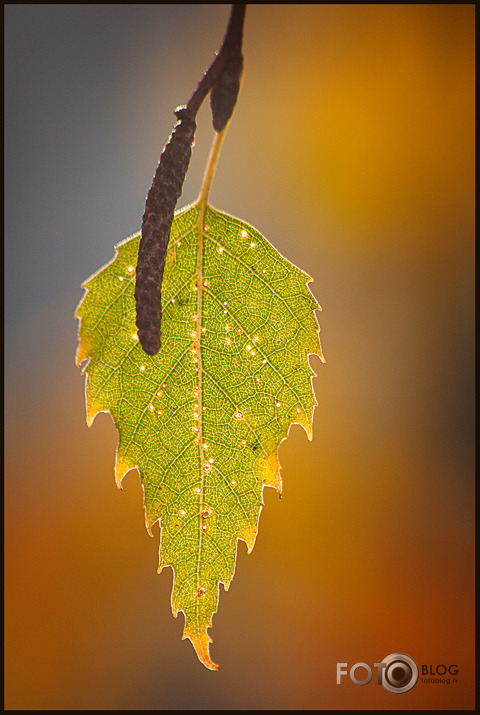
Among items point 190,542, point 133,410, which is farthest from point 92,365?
point 190,542

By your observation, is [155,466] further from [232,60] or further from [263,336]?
[232,60]

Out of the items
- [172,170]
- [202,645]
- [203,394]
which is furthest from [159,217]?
[202,645]

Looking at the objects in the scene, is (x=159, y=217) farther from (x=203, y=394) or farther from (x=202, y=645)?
(x=202, y=645)

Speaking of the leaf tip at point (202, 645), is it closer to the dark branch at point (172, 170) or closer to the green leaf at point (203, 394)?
the green leaf at point (203, 394)

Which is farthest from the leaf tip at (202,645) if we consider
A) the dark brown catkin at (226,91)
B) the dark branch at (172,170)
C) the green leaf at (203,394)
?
the dark brown catkin at (226,91)

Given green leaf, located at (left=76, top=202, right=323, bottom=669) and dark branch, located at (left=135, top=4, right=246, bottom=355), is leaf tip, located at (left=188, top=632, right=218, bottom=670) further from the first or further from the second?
dark branch, located at (left=135, top=4, right=246, bottom=355)

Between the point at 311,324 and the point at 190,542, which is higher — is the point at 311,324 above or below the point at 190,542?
above
